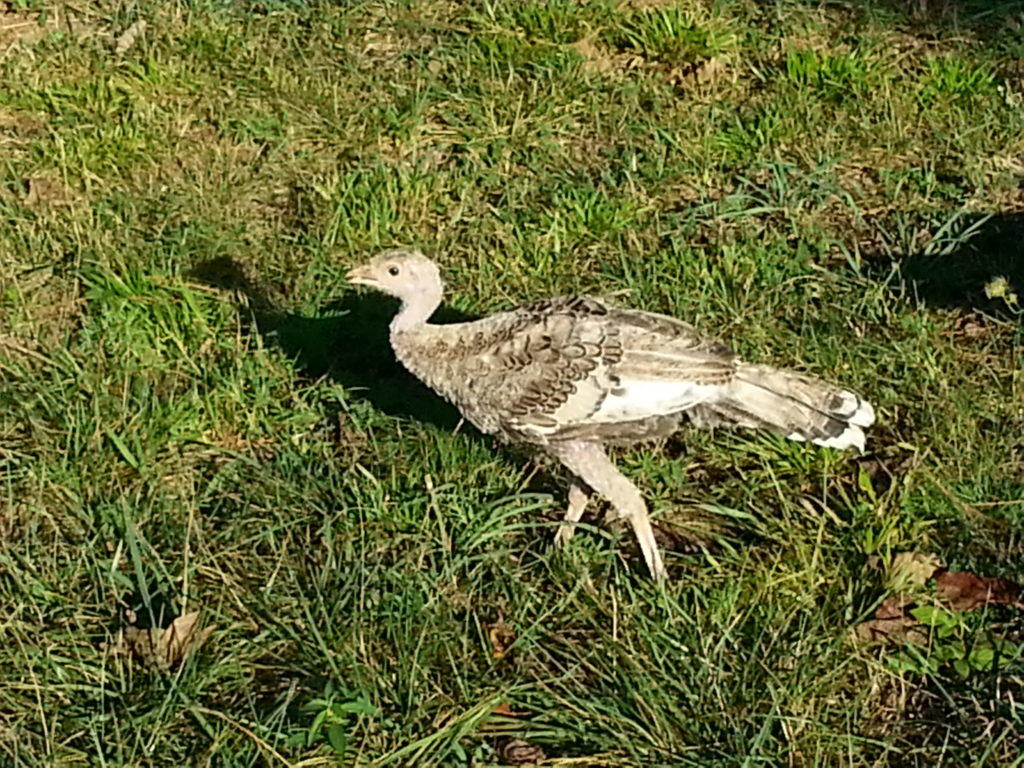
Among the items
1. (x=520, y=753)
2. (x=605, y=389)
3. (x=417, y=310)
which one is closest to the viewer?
(x=520, y=753)

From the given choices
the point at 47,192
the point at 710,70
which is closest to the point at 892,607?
the point at 710,70

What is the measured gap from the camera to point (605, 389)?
460 cm

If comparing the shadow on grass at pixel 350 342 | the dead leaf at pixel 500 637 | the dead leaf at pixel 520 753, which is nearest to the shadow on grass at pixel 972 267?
the shadow on grass at pixel 350 342

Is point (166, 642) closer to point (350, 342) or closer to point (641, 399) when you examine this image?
point (641, 399)

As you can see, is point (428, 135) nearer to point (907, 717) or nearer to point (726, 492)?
point (726, 492)

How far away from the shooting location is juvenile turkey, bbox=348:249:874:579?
4613 mm

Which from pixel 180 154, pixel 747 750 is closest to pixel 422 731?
pixel 747 750

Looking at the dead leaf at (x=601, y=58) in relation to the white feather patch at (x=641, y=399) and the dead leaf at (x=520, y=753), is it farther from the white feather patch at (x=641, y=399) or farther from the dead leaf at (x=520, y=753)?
the dead leaf at (x=520, y=753)

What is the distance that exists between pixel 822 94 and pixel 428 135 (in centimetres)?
185

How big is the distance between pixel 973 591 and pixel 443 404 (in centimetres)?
196

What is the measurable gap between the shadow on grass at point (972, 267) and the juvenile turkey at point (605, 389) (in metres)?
1.16

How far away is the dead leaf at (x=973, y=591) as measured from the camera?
4.35m

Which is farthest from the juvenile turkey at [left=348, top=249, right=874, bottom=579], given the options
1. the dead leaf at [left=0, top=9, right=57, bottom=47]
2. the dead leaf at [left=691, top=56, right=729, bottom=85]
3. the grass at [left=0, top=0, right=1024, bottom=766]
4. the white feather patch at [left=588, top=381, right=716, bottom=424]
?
the dead leaf at [left=0, top=9, right=57, bottom=47]

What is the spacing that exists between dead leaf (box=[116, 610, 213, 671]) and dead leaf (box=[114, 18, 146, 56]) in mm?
3823
